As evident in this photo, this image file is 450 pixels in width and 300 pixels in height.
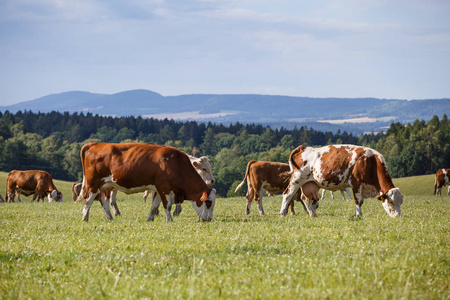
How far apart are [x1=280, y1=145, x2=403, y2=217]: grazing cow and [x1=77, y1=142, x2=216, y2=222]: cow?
4.02 m

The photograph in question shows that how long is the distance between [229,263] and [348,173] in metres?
10.6

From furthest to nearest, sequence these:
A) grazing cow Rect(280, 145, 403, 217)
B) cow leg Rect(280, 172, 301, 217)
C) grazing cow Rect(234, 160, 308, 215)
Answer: grazing cow Rect(234, 160, 308, 215) < cow leg Rect(280, 172, 301, 217) < grazing cow Rect(280, 145, 403, 217)

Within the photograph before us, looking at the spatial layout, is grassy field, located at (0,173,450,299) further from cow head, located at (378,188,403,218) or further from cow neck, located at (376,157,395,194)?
cow neck, located at (376,157,395,194)

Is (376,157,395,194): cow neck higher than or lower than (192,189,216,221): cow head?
higher

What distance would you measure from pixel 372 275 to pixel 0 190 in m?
79.1

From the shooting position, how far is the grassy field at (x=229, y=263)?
684 cm

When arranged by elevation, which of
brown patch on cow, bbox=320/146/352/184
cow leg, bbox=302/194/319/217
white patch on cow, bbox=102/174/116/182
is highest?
brown patch on cow, bbox=320/146/352/184

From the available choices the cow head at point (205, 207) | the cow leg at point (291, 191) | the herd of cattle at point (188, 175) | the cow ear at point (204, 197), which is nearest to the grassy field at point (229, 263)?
the cow ear at point (204, 197)

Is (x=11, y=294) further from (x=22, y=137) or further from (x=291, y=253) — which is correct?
(x=22, y=137)

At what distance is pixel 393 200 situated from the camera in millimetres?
17047

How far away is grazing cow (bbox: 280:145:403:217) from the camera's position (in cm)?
1752

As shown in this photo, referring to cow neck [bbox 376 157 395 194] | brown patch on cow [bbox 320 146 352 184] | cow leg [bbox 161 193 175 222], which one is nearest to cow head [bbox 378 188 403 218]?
cow neck [bbox 376 157 395 194]

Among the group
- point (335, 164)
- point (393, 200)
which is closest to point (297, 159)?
point (335, 164)

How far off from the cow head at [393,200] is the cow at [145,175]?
595cm
